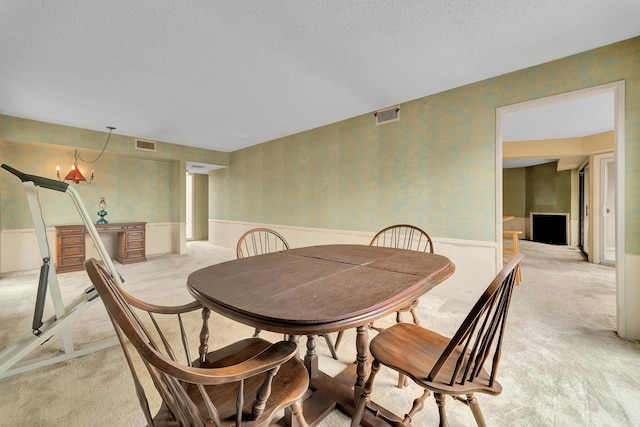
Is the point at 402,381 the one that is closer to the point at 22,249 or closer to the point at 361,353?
the point at 361,353

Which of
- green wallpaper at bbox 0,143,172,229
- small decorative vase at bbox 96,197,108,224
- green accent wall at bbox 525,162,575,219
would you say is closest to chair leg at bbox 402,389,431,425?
small decorative vase at bbox 96,197,108,224

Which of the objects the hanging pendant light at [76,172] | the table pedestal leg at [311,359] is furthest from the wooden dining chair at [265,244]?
the hanging pendant light at [76,172]

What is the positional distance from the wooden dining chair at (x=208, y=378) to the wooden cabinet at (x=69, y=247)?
A: 4893 millimetres

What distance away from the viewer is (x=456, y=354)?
1.24 m

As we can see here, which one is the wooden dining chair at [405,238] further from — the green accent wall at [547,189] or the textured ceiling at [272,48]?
the green accent wall at [547,189]

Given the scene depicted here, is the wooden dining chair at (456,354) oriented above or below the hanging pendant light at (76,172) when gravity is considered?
below

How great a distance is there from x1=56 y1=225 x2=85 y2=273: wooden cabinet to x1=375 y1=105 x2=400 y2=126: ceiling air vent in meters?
5.30

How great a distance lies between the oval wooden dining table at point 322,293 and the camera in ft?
2.96

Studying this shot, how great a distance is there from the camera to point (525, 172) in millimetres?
8828

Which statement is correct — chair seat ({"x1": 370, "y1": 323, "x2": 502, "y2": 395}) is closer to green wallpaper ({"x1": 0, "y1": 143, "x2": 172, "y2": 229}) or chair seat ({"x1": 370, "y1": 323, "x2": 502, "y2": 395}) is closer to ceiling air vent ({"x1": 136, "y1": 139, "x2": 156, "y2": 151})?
ceiling air vent ({"x1": 136, "y1": 139, "x2": 156, "y2": 151})

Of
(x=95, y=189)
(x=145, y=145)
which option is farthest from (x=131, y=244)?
(x=145, y=145)

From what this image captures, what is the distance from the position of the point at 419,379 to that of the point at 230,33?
2.67m

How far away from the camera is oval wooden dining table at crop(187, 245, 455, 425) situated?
2.96 ft

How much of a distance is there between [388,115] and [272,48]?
6.33 ft
